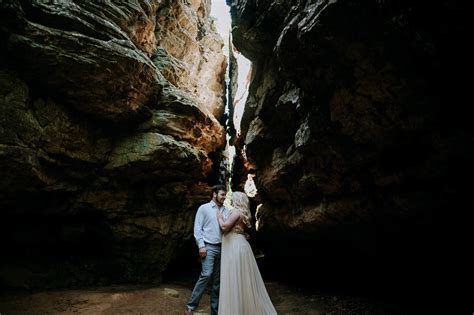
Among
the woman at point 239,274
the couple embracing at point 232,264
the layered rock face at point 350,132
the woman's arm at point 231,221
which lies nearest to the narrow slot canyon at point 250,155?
the layered rock face at point 350,132

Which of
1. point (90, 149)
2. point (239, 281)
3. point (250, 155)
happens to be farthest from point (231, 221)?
point (90, 149)

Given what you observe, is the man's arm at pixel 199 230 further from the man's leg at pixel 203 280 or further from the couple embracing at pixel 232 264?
the man's leg at pixel 203 280

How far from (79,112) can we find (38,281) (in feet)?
16.8

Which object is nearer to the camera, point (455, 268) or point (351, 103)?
point (351, 103)

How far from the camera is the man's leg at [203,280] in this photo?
537 centimetres

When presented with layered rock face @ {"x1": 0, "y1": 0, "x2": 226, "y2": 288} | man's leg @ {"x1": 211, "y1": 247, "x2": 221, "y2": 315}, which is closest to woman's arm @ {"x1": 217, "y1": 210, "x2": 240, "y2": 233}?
man's leg @ {"x1": 211, "y1": 247, "x2": 221, "y2": 315}

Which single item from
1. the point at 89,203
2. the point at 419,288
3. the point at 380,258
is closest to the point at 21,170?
the point at 89,203

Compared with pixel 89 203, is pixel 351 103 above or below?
above

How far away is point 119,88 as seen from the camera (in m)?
8.16

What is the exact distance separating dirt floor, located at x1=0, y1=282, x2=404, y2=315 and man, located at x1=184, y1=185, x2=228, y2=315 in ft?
4.20

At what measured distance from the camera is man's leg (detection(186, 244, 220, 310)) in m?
5.37

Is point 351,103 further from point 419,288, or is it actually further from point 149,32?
point 149,32

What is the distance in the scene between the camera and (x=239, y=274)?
4.75m

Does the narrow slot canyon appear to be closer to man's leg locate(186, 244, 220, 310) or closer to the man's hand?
man's leg locate(186, 244, 220, 310)
